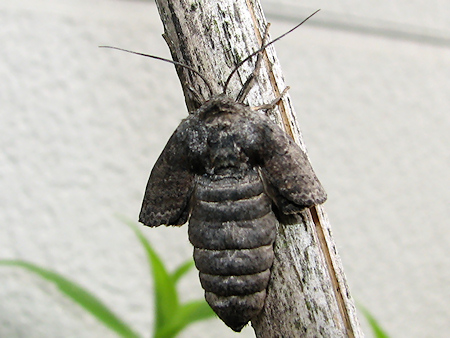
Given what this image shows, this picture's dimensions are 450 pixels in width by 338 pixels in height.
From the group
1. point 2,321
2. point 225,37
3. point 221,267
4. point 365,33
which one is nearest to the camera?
point 221,267

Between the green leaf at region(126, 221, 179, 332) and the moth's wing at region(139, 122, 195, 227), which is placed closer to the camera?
the moth's wing at region(139, 122, 195, 227)

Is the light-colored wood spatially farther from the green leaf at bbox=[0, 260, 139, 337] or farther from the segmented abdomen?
the green leaf at bbox=[0, 260, 139, 337]

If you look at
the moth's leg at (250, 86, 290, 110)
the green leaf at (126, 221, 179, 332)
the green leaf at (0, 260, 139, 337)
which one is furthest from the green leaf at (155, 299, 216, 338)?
the moth's leg at (250, 86, 290, 110)

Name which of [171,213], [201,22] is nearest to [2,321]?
[171,213]

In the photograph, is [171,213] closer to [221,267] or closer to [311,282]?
[221,267]

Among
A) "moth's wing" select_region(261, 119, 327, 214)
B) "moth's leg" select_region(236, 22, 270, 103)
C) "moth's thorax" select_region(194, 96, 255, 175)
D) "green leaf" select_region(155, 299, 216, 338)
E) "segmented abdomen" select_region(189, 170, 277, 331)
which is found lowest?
"green leaf" select_region(155, 299, 216, 338)

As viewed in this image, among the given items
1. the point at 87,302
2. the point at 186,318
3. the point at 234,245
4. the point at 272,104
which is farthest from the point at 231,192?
the point at 87,302

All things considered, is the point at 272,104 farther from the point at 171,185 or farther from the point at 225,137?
the point at 171,185
